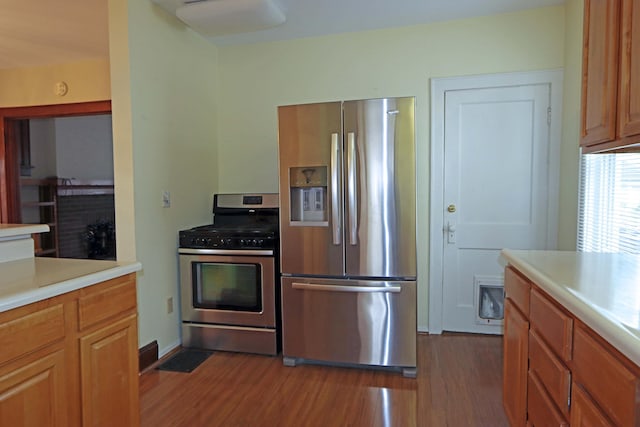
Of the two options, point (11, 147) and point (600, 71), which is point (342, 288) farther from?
point (11, 147)

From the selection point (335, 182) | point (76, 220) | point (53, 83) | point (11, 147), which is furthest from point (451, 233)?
point (76, 220)

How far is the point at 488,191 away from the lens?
10.6 feet

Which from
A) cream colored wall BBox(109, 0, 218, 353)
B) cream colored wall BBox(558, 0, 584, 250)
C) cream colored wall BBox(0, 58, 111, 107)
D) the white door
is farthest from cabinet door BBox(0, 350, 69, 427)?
cream colored wall BBox(0, 58, 111, 107)

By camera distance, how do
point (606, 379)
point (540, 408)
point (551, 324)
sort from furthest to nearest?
point (540, 408) → point (551, 324) → point (606, 379)

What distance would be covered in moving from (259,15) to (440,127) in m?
1.62

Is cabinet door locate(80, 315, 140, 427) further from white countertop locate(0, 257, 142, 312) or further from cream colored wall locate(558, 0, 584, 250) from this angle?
cream colored wall locate(558, 0, 584, 250)

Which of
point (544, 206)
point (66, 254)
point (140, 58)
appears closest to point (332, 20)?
point (140, 58)

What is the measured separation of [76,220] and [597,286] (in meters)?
5.87

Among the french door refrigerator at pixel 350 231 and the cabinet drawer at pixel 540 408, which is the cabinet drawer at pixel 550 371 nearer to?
the cabinet drawer at pixel 540 408

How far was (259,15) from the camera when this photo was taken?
108 inches

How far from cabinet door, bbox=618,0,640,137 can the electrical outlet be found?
2.66 meters

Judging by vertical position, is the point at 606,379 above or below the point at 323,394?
above

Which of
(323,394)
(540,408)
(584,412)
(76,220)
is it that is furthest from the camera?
(76,220)

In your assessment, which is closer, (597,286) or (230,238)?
(597,286)
